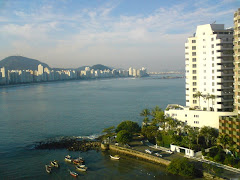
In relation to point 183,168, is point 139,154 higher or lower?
lower

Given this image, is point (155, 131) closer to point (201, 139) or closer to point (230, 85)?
point (201, 139)

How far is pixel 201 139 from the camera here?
45.2 ft

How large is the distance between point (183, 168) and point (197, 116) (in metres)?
4.92

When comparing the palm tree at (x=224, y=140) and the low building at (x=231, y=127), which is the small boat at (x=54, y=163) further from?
the low building at (x=231, y=127)

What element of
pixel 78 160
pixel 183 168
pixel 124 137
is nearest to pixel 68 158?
pixel 78 160

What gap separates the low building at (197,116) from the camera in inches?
559

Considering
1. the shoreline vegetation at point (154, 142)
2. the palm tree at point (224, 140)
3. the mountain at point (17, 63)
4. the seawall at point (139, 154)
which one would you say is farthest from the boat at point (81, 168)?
the mountain at point (17, 63)

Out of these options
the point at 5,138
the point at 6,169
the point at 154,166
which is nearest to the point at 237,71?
the point at 154,166

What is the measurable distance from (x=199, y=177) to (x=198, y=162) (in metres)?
1.03

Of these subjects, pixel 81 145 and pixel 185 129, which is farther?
pixel 81 145

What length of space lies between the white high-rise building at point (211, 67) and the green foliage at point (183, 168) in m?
5.89

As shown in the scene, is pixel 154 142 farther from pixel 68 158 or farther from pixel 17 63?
pixel 17 63

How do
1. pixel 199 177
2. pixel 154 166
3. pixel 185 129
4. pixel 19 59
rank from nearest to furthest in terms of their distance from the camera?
pixel 199 177, pixel 154 166, pixel 185 129, pixel 19 59

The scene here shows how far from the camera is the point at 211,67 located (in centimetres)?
1593
